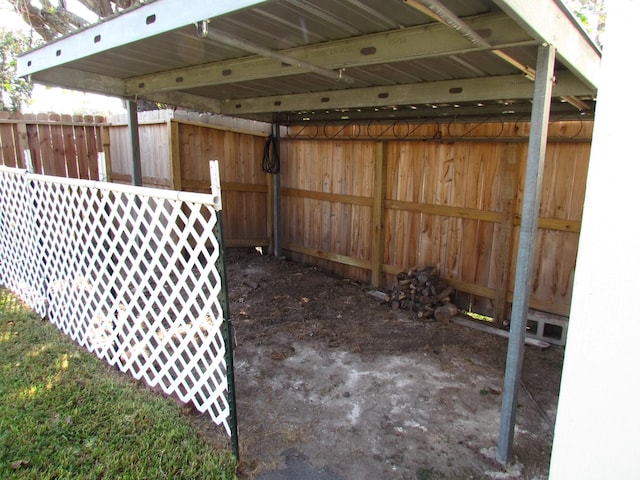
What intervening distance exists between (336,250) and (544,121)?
4.13 metres

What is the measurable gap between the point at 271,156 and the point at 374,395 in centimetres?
439

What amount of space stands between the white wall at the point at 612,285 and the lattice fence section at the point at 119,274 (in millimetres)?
1574

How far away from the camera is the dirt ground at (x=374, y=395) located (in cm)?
226

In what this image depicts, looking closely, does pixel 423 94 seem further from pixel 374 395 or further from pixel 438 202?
pixel 374 395

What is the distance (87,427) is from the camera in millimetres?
2330

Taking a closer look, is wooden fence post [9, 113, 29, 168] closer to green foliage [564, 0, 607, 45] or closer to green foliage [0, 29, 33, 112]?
green foliage [0, 29, 33, 112]

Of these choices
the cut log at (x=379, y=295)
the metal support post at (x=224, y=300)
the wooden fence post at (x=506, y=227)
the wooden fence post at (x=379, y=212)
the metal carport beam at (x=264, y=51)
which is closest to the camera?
the metal support post at (x=224, y=300)

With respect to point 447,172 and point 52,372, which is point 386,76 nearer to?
point 447,172

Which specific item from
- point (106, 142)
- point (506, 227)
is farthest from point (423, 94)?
point (106, 142)

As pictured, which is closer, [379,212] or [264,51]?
[264,51]

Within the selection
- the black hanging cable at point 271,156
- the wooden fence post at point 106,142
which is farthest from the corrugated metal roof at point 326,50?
the wooden fence post at point 106,142

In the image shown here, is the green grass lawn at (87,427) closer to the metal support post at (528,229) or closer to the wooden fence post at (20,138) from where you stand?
the metal support post at (528,229)

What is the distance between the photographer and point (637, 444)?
0.75m

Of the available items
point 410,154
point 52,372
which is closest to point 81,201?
point 52,372
